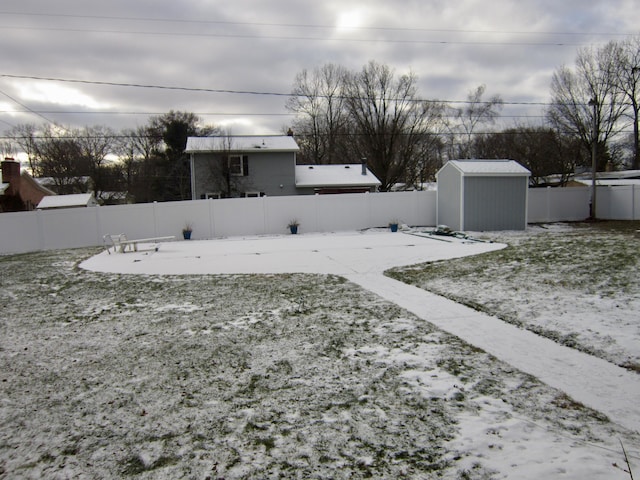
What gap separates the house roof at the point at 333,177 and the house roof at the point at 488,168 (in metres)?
8.88

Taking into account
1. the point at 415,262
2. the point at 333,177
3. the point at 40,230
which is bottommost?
the point at 415,262

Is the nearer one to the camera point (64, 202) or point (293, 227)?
point (293, 227)

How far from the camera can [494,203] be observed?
1758 centimetres

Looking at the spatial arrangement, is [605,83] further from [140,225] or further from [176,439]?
[176,439]

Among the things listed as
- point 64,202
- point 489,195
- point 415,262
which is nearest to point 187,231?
point 415,262

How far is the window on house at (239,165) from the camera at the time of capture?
82.4 ft

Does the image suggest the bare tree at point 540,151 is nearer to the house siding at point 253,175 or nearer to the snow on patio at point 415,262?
the house siding at point 253,175

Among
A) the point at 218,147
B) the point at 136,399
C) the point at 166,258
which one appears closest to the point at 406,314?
the point at 136,399

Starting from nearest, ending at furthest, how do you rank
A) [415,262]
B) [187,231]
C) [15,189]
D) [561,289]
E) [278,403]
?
1. [278,403]
2. [561,289]
3. [415,262]
4. [187,231]
5. [15,189]

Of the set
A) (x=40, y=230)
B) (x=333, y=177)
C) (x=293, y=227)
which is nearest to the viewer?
(x=40, y=230)

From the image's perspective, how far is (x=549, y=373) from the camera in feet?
12.2

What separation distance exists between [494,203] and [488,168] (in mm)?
1433

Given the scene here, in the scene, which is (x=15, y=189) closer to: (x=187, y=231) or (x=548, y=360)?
(x=187, y=231)

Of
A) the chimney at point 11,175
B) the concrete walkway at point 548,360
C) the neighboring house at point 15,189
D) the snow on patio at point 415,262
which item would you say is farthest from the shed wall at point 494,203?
the chimney at point 11,175
